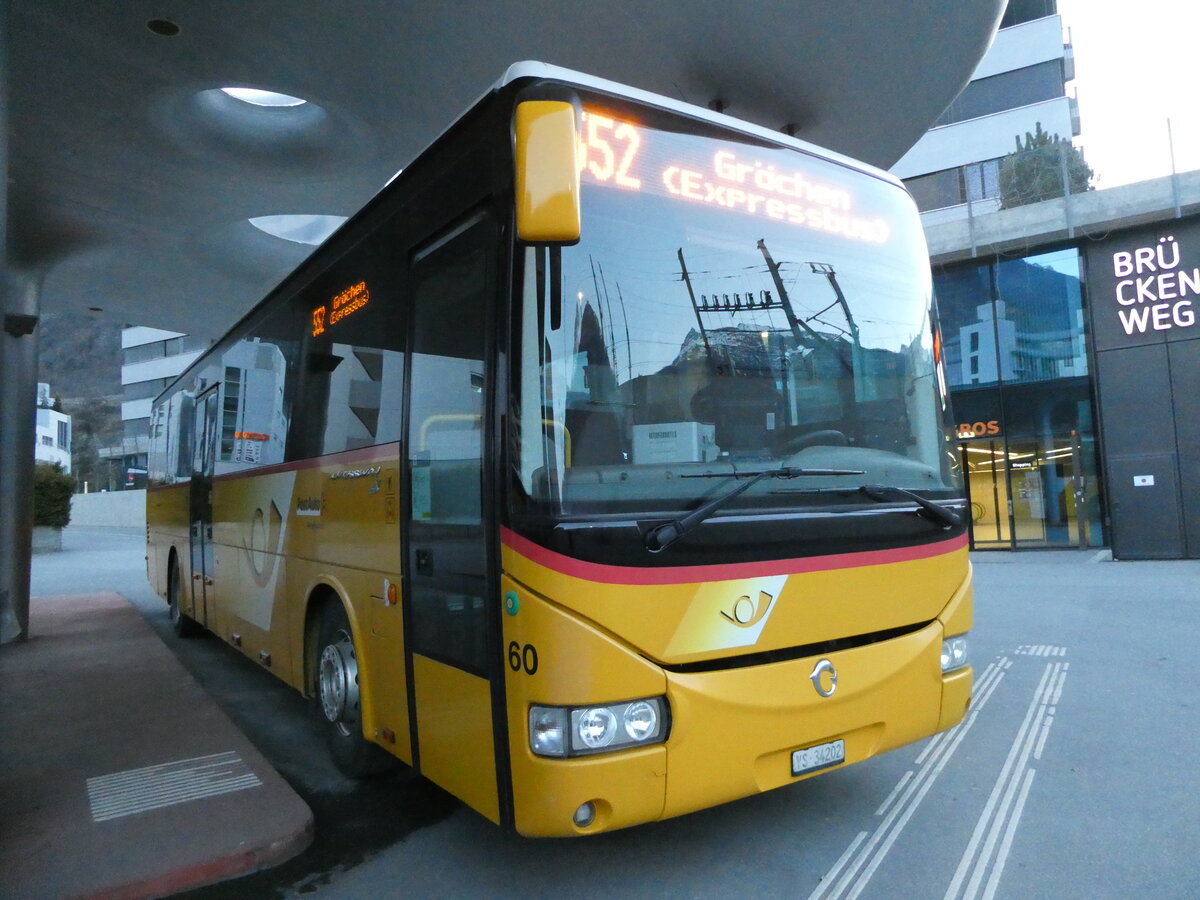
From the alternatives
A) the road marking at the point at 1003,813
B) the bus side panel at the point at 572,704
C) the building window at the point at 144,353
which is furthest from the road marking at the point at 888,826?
the building window at the point at 144,353

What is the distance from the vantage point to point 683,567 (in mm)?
3186

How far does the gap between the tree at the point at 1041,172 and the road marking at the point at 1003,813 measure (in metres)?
15.0

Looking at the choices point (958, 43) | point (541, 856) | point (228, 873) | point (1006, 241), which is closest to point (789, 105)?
point (958, 43)

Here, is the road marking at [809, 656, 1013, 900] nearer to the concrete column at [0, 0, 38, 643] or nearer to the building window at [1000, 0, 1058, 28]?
the concrete column at [0, 0, 38, 643]

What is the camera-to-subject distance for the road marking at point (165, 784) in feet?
14.9

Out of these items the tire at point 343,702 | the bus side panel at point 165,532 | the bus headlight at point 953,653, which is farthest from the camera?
the bus side panel at point 165,532

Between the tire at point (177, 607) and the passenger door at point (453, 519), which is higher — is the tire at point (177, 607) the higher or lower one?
the lower one

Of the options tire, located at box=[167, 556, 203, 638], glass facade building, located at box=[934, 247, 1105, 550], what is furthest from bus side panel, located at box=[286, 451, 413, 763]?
glass facade building, located at box=[934, 247, 1105, 550]

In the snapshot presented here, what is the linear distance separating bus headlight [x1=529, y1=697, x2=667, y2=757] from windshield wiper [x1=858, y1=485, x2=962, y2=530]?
1.35m

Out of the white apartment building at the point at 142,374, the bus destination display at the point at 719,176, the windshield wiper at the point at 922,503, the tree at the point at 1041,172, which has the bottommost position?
the windshield wiper at the point at 922,503

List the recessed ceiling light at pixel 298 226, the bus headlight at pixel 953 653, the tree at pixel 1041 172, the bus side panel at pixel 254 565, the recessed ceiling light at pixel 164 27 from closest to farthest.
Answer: the bus headlight at pixel 953 653, the bus side panel at pixel 254 565, the recessed ceiling light at pixel 164 27, the recessed ceiling light at pixel 298 226, the tree at pixel 1041 172

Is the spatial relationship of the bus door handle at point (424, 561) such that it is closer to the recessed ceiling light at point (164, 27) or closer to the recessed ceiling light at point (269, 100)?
the recessed ceiling light at point (164, 27)

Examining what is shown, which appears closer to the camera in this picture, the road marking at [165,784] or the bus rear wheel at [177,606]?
the road marking at [165,784]

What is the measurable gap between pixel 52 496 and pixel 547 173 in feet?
102
